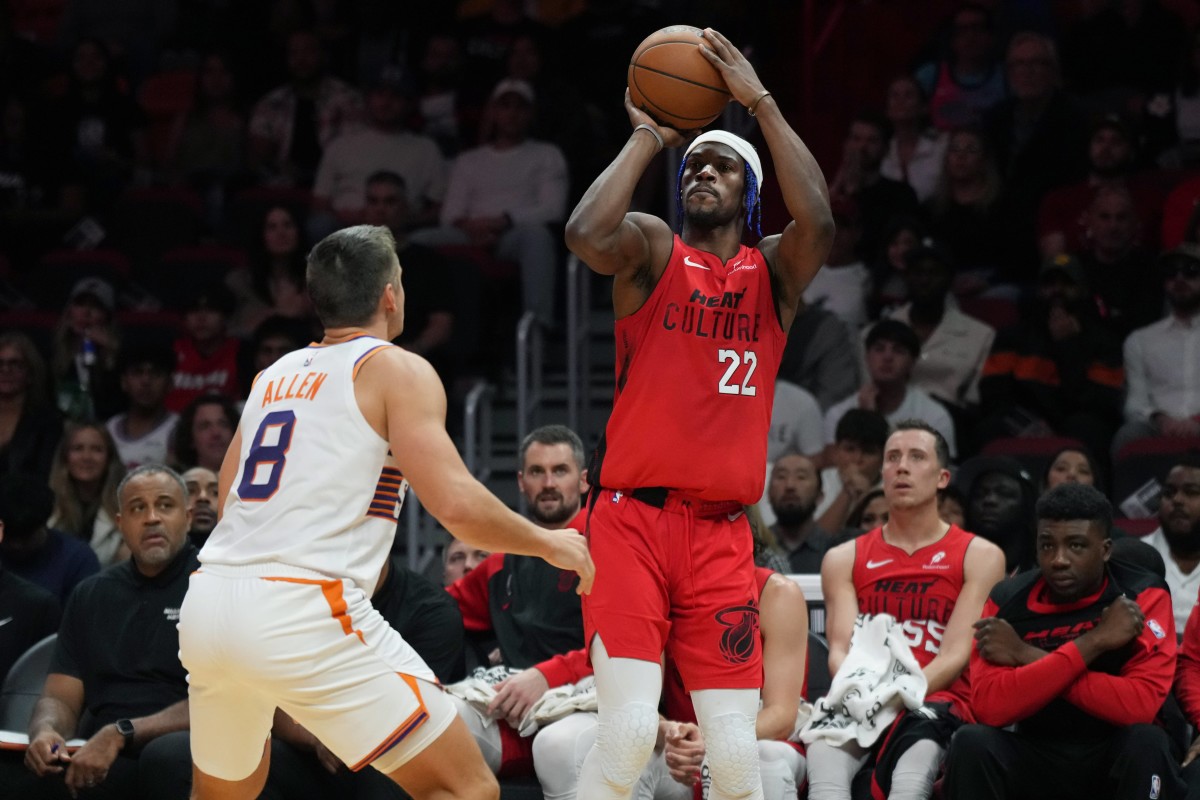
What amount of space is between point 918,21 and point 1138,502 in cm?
577

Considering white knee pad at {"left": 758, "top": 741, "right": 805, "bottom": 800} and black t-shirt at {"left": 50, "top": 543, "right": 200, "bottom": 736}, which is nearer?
white knee pad at {"left": 758, "top": 741, "right": 805, "bottom": 800}

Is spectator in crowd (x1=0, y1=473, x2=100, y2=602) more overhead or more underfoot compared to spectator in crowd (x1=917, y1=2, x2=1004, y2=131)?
more underfoot

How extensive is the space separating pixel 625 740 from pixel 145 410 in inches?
229

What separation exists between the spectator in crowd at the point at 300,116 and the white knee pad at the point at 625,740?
8433 mm

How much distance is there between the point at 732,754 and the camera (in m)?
5.09

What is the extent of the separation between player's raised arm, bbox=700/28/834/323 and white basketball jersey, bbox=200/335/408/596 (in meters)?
1.41

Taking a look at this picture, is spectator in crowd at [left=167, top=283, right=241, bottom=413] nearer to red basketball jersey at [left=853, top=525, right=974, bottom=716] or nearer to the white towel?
red basketball jersey at [left=853, top=525, right=974, bottom=716]

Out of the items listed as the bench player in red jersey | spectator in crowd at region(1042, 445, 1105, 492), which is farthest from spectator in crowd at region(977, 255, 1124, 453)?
the bench player in red jersey

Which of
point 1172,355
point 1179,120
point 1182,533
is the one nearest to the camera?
point 1182,533

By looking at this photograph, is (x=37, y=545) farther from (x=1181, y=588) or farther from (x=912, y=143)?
(x=912, y=143)

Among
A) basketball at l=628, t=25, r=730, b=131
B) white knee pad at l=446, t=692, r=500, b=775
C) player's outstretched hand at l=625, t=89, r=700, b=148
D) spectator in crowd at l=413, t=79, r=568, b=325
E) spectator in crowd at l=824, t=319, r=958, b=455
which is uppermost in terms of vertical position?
basketball at l=628, t=25, r=730, b=131

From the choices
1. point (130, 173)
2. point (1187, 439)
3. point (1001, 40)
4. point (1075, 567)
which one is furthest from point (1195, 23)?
point (130, 173)

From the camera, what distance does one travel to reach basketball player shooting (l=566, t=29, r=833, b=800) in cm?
509

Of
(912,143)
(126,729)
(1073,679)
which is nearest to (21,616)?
(126,729)
